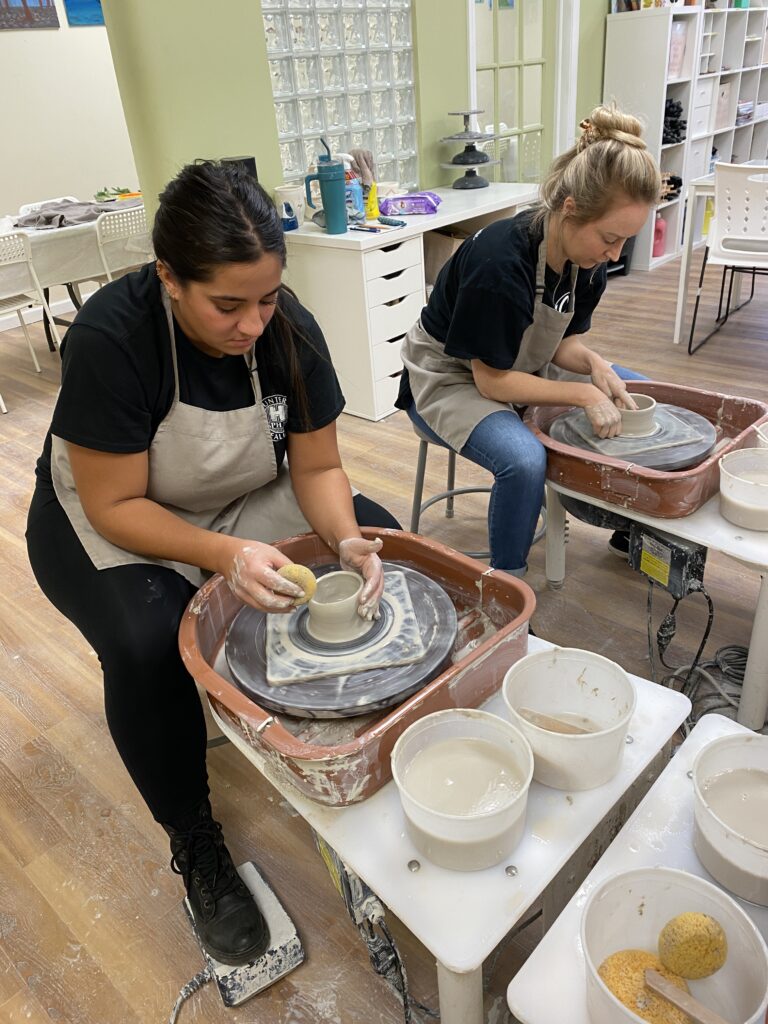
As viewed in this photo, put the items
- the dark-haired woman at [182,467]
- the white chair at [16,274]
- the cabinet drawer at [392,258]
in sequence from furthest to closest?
the white chair at [16,274], the cabinet drawer at [392,258], the dark-haired woman at [182,467]

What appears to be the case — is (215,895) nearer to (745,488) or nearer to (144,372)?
(144,372)

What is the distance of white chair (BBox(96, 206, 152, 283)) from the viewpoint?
384 cm

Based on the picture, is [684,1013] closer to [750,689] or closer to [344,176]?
[750,689]

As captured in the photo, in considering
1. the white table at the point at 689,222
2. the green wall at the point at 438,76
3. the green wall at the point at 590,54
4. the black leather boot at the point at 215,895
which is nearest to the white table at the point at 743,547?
the black leather boot at the point at 215,895

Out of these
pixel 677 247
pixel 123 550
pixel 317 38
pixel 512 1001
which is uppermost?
pixel 317 38

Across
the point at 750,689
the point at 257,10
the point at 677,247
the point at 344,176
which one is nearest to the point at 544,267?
the point at 750,689

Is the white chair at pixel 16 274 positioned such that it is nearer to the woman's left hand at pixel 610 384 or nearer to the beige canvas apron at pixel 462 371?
the beige canvas apron at pixel 462 371

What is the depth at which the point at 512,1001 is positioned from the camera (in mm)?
650

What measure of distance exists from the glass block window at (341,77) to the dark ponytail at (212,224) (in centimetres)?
222

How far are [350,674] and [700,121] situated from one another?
5.15m

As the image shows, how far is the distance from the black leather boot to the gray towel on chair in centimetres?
360

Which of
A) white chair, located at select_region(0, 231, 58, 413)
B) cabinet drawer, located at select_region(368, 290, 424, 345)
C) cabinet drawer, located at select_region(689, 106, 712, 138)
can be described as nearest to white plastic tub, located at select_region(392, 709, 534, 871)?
cabinet drawer, located at select_region(368, 290, 424, 345)

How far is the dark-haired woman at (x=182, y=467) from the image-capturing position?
1019mm

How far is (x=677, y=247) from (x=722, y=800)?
501 centimetres
